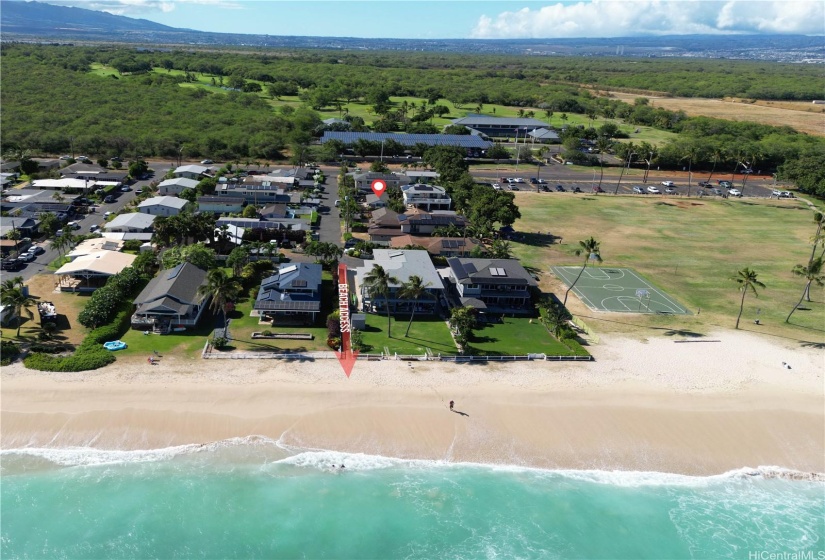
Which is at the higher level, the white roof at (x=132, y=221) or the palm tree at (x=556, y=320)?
the white roof at (x=132, y=221)

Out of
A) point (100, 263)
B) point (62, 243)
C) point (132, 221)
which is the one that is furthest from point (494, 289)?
point (62, 243)

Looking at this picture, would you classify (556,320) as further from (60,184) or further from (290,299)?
(60,184)

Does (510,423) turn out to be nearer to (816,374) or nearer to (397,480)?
(397,480)

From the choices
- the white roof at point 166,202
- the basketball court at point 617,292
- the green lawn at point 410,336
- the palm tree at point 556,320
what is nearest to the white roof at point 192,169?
the white roof at point 166,202

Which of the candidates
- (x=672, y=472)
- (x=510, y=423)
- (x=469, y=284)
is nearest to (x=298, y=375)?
(x=510, y=423)

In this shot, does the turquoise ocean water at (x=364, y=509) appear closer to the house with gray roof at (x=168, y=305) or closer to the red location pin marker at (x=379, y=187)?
the house with gray roof at (x=168, y=305)

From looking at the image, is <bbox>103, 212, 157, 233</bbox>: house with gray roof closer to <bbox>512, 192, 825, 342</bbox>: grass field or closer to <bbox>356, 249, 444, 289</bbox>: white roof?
<bbox>356, 249, 444, 289</bbox>: white roof
